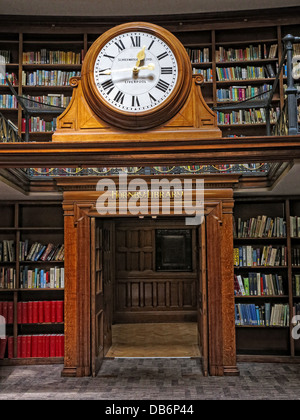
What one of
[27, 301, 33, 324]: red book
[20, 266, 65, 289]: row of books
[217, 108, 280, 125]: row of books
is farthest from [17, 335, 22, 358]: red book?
[217, 108, 280, 125]: row of books

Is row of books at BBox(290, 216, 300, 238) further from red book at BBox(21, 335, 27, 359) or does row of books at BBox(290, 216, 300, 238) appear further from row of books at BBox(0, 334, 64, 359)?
red book at BBox(21, 335, 27, 359)

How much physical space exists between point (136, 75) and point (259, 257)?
3.26 meters

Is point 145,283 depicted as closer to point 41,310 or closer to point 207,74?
point 41,310

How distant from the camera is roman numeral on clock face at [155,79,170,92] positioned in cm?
393

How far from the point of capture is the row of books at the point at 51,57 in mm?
6434

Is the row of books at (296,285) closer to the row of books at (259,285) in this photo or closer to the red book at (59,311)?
the row of books at (259,285)

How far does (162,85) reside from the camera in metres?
3.94

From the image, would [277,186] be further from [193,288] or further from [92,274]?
[193,288]

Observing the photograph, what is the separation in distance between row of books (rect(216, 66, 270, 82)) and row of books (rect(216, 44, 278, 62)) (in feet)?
0.52

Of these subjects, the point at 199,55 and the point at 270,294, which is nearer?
the point at 270,294

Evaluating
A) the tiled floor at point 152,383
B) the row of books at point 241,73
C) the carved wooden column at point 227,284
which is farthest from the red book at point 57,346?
the row of books at point 241,73

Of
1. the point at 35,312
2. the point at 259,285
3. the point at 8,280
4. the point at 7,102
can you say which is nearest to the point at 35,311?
the point at 35,312
